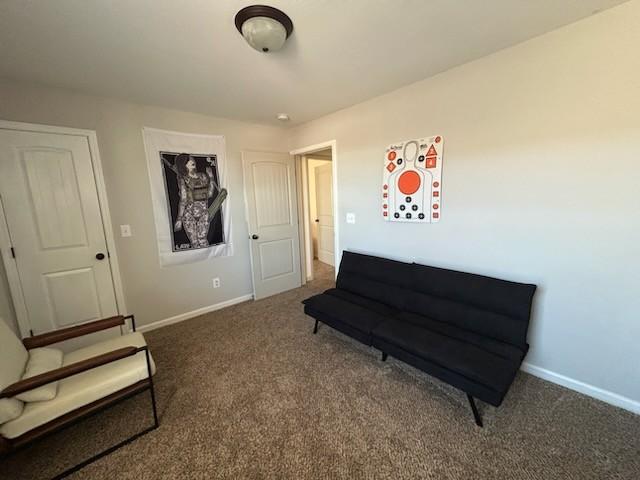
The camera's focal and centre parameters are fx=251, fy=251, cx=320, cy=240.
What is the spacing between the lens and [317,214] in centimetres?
545

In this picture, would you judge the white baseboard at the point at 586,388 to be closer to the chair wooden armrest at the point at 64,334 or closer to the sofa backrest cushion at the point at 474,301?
the sofa backrest cushion at the point at 474,301

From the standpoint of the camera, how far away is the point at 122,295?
2584mm

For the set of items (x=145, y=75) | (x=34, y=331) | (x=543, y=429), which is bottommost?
(x=543, y=429)

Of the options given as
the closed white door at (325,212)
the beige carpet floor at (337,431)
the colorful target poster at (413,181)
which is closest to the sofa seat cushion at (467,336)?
the beige carpet floor at (337,431)

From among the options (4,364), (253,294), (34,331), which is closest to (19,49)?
(4,364)

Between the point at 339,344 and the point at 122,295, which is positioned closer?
the point at 339,344

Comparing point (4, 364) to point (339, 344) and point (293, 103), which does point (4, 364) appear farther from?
point (293, 103)

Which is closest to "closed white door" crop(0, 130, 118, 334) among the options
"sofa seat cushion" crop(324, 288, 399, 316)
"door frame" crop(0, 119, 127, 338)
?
"door frame" crop(0, 119, 127, 338)

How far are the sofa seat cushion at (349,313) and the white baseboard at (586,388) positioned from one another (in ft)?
3.87

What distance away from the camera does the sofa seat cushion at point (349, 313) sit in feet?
6.77

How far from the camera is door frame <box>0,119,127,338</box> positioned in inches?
80.7

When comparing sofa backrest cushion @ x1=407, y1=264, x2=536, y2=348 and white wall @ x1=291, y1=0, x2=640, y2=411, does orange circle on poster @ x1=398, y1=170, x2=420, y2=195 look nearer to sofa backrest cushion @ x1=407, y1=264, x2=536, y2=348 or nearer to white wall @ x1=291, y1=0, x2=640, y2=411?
white wall @ x1=291, y1=0, x2=640, y2=411

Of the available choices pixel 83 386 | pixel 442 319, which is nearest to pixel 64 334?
pixel 83 386

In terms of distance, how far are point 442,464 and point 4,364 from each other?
232cm
